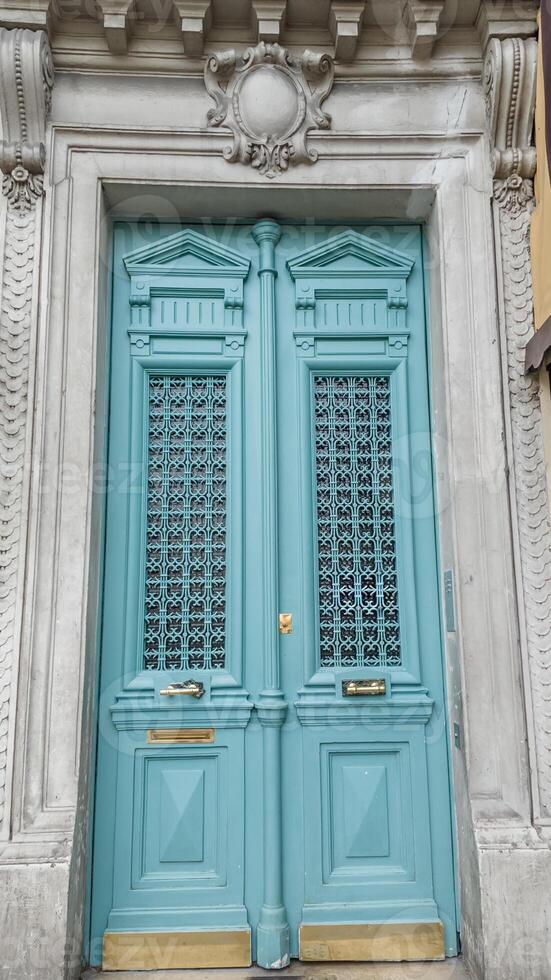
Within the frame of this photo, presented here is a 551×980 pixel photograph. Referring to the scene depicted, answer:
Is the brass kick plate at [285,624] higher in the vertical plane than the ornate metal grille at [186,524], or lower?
lower

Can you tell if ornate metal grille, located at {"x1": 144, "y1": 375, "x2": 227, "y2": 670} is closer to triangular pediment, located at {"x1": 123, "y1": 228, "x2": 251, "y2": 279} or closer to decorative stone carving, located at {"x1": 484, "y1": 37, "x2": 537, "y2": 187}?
triangular pediment, located at {"x1": 123, "y1": 228, "x2": 251, "y2": 279}

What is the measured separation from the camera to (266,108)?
3719 mm

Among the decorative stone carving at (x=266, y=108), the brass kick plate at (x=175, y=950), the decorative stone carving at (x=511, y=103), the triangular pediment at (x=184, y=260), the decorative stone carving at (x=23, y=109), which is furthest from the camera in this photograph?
the triangular pediment at (x=184, y=260)

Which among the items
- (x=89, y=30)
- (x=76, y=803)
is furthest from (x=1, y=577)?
(x=89, y=30)

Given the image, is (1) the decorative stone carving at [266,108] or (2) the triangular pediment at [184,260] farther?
(2) the triangular pediment at [184,260]

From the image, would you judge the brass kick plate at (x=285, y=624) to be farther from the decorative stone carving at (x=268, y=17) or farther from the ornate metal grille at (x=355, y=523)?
the decorative stone carving at (x=268, y=17)

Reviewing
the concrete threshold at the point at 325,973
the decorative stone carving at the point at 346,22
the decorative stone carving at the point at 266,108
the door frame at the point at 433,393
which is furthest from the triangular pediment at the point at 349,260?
the concrete threshold at the point at 325,973

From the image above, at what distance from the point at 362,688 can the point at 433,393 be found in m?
1.53

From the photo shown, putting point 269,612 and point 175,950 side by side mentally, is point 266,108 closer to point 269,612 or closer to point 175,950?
point 269,612

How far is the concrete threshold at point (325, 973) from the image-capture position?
10.8 feet

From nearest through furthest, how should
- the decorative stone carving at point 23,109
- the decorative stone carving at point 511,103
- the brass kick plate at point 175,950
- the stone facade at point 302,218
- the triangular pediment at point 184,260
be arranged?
the stone facade at point 302,218 → the brass kick plate at point 175,950 → the decorative stone carving at point 23,109 → the decorative stone carving at point 511,103 → the triangular pediment at point 184,260

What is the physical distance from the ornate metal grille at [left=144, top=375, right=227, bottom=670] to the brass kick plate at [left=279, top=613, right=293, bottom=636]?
28 cm

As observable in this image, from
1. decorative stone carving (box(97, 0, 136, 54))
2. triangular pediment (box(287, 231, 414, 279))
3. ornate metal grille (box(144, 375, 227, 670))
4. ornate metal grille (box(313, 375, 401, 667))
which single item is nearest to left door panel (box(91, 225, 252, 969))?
ornate metal grille (box(144, 375, 227, 670))

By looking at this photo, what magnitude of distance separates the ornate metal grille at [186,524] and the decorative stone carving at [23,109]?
1113 millimetres
